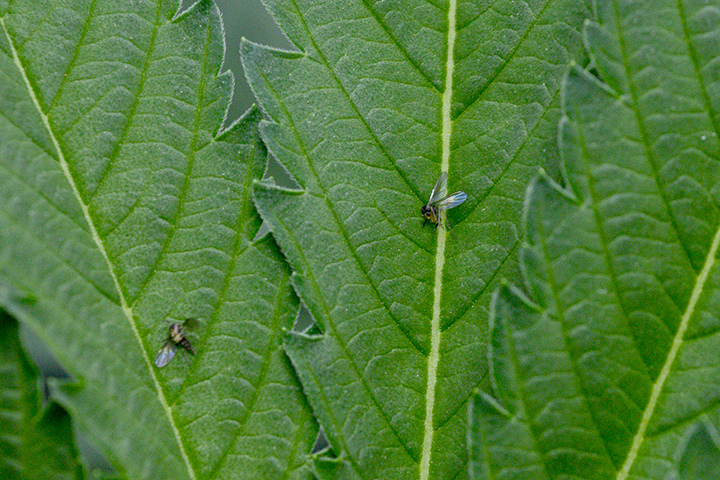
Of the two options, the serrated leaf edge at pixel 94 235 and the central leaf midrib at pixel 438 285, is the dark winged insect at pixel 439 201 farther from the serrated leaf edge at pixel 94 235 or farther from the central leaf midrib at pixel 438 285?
the serrated leaf edge at pixel 94 235

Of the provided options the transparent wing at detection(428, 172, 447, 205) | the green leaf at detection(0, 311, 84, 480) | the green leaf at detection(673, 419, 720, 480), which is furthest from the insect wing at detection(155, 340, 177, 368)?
the green leaf at detection(673, 419, 720, 480)

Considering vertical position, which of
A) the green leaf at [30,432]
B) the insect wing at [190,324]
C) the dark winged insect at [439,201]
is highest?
the dark winged insect at [439,201]

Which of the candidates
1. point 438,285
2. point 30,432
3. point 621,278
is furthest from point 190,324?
point 621,278

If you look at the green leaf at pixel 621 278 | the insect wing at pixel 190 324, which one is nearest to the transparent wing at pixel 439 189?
the green leaf at pixel 621 278

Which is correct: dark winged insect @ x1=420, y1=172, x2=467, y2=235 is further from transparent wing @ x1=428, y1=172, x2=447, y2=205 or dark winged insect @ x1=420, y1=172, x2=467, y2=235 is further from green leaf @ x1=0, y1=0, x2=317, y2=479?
green leaf @ x1=0, y1=0, x2=317, y2=479

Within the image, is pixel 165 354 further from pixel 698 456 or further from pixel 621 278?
pixel 698 456

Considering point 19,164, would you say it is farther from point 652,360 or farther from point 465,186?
point 652,360
